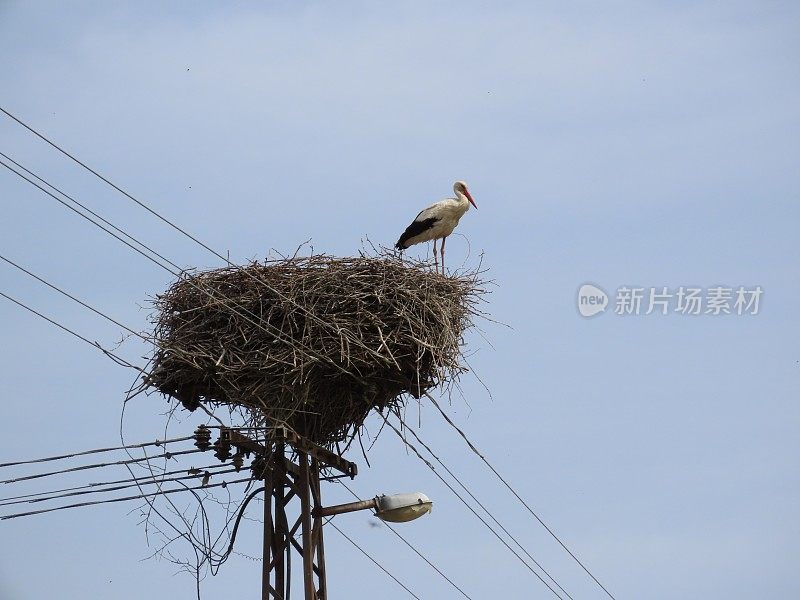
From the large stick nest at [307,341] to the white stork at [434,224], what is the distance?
3589mm

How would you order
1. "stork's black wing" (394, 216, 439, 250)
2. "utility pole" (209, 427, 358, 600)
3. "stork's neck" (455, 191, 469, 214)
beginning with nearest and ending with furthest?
"utility pole" (209, 427, 358, 600)
"stork's black wing" (394, 216, 439, 250)
"stork's neck" (455, 191, 469, 214)

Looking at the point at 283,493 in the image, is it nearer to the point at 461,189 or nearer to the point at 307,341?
the point at 307,341

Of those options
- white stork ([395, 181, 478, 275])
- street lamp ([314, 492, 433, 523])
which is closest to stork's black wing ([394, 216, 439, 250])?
white stork ([395, 181, 478, 275])

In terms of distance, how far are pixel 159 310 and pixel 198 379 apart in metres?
0.76

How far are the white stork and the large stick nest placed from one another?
141 inches

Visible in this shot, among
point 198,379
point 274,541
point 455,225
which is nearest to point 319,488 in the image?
point 274,541

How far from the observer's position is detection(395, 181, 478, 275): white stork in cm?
1408

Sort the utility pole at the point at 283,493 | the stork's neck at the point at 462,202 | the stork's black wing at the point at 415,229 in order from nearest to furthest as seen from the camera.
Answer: the utility pole at the point at 283,493 → the stork's black wing at the point at 415,229 → the stork's neck at the point at 462,202

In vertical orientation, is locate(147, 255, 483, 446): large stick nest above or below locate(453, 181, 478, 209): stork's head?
below

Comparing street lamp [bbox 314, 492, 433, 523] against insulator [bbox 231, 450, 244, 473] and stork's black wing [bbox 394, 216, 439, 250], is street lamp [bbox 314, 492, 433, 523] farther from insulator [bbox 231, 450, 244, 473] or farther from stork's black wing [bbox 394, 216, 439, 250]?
stork's black wing [bbox 394, 216, 439, 250]

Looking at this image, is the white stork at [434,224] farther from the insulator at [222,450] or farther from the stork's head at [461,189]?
the insulator at [222,450]

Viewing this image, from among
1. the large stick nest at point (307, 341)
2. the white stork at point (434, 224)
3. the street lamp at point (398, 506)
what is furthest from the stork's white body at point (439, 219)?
the street lamp at point (398, 506)

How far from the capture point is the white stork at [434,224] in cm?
1408

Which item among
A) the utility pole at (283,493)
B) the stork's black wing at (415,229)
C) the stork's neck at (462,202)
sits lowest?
the utility pole at (283,493)
